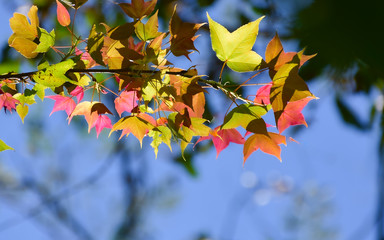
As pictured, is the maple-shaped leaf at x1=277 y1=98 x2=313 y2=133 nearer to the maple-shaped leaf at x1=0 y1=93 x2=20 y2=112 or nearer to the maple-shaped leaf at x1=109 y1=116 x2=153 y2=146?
the maple-shaped leaf at x1=109 y1=116 x2=153 y2=146

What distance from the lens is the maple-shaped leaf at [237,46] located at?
305 millimetres

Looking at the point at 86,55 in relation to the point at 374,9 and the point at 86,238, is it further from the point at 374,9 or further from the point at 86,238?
the point at 86,238

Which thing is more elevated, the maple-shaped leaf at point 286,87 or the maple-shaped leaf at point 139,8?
the maple-shaped leaf at point 139,8

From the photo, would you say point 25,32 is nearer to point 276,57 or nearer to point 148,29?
point 148,29

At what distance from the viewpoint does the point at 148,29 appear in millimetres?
322

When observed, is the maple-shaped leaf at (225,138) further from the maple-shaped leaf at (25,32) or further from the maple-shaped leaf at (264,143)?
the maple-shaped leaf at (25,32)

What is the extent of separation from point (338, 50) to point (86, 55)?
233 millimetres

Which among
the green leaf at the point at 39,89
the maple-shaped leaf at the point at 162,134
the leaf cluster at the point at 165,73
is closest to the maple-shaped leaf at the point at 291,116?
the leaf cluster at the point at 165,73

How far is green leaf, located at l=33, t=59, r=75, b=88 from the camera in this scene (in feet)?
0.93

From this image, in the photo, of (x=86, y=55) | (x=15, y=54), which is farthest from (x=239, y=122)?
(x=15, y=54)

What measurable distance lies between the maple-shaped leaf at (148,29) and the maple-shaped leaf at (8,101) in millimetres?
140

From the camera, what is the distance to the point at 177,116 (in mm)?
323

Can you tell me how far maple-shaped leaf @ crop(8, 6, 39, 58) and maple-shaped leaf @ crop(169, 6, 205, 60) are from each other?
12 cm

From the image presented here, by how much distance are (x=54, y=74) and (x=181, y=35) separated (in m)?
0.11
